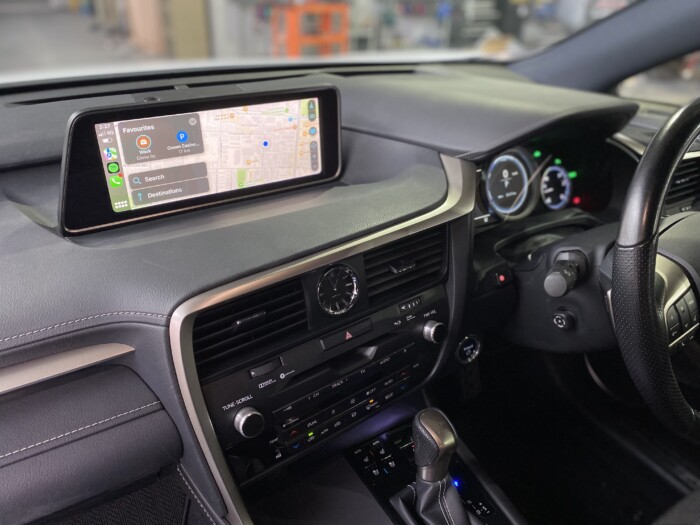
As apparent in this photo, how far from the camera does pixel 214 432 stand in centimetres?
89

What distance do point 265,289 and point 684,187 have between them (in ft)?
3.84

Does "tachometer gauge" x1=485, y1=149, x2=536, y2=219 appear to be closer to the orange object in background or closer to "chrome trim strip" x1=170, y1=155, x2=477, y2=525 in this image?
"chrome trim strip" x1=170, y1=155, x2=477, y2=525

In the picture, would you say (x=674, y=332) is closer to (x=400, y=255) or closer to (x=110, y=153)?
(x=400, y=255)

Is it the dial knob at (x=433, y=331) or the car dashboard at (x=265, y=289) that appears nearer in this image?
the car dashboard at (x=265, y=289)

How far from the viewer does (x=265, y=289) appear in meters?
0.88

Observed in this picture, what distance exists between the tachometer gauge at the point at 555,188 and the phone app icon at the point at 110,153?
3.27ft

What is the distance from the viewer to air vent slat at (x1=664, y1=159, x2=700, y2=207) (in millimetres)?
1405

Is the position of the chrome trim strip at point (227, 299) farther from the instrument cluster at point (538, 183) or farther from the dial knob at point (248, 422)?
the instrument cluster at point (538, 183)

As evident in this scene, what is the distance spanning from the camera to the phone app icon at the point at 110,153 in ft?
2.96

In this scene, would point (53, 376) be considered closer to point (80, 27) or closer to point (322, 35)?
point (322, 35)

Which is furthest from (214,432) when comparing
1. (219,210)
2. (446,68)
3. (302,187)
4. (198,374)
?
(446,68)

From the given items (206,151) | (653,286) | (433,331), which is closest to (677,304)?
(653,286)

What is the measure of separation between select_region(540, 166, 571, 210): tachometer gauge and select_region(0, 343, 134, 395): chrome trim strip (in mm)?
1056

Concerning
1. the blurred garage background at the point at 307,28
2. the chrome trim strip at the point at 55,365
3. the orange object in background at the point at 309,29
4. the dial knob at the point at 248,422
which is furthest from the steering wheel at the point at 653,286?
the orange object in background at the point at 309,29
